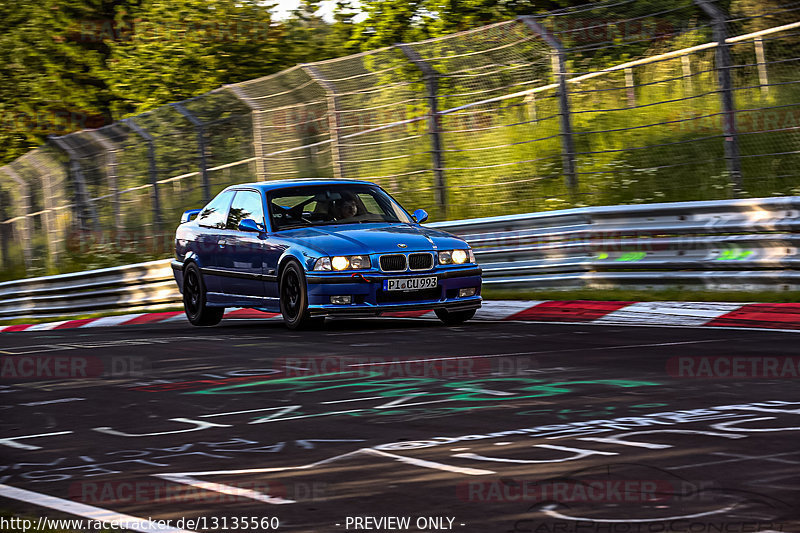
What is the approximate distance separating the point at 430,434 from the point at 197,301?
28.7ft

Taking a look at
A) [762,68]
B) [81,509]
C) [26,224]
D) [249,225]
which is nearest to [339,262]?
[249,225]

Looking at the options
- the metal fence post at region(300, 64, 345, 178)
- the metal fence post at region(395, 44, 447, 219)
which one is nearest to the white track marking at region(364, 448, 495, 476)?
the metal fence post at region(395, 44, 447, 219)

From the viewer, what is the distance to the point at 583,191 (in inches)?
619

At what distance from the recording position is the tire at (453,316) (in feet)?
40.9

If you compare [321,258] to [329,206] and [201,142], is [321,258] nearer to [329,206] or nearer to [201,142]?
[329,206]

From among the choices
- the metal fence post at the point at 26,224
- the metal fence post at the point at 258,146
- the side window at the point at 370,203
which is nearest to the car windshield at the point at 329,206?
the side window at the point at 370,203

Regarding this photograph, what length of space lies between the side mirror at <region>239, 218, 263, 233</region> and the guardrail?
11.0 ft

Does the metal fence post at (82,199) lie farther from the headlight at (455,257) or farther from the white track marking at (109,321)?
the headlight at (455,257)

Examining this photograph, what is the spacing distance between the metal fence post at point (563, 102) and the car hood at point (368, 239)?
2882mm

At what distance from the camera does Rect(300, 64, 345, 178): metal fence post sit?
1788cm

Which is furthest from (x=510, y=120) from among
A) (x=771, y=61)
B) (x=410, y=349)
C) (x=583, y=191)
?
(x=410, y=349)

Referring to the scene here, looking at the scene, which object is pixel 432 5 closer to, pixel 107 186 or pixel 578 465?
pixel 107 186

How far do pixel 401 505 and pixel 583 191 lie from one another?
37.6 ft

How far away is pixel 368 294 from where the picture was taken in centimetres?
1178
